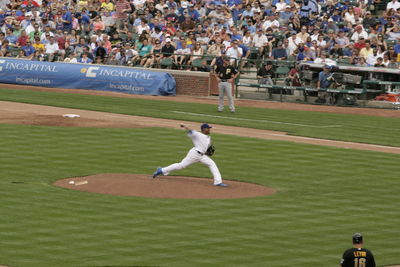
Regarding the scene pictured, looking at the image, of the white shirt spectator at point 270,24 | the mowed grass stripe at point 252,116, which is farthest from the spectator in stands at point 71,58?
the white shirt spectator at point 270,24

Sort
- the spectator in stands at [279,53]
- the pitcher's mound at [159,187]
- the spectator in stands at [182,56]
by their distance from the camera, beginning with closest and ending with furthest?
the pitcher's mound at [159,187] → the spectator in stands at [279,53] → the spectator in stands at [182,56]

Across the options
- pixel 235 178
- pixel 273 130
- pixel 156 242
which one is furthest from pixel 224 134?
pixel 156 242

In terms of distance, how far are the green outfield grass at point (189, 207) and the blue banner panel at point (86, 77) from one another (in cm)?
990

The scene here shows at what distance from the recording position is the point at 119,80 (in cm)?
4019

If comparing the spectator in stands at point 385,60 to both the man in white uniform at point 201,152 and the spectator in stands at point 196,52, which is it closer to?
the spectator in stands at point 196,52

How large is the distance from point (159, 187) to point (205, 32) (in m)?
21.0

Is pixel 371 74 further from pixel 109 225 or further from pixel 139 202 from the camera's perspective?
pixel 109 225

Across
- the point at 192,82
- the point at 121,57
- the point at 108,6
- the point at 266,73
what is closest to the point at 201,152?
the point at 266,73

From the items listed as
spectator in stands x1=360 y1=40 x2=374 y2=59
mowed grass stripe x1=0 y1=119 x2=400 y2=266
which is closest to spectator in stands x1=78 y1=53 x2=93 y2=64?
spectator in stands x1=360 y1=40 x2=374 y2=59

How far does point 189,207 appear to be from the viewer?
62.2 feet

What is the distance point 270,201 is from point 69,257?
20.7 ft

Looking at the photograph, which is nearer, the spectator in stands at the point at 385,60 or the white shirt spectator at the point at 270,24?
the spectator in stands at the point at 385,60

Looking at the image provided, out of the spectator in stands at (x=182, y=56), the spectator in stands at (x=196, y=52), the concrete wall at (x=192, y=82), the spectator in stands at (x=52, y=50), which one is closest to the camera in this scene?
the concrete wall at (x=192, y=82)

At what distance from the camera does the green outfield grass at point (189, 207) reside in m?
15.3
